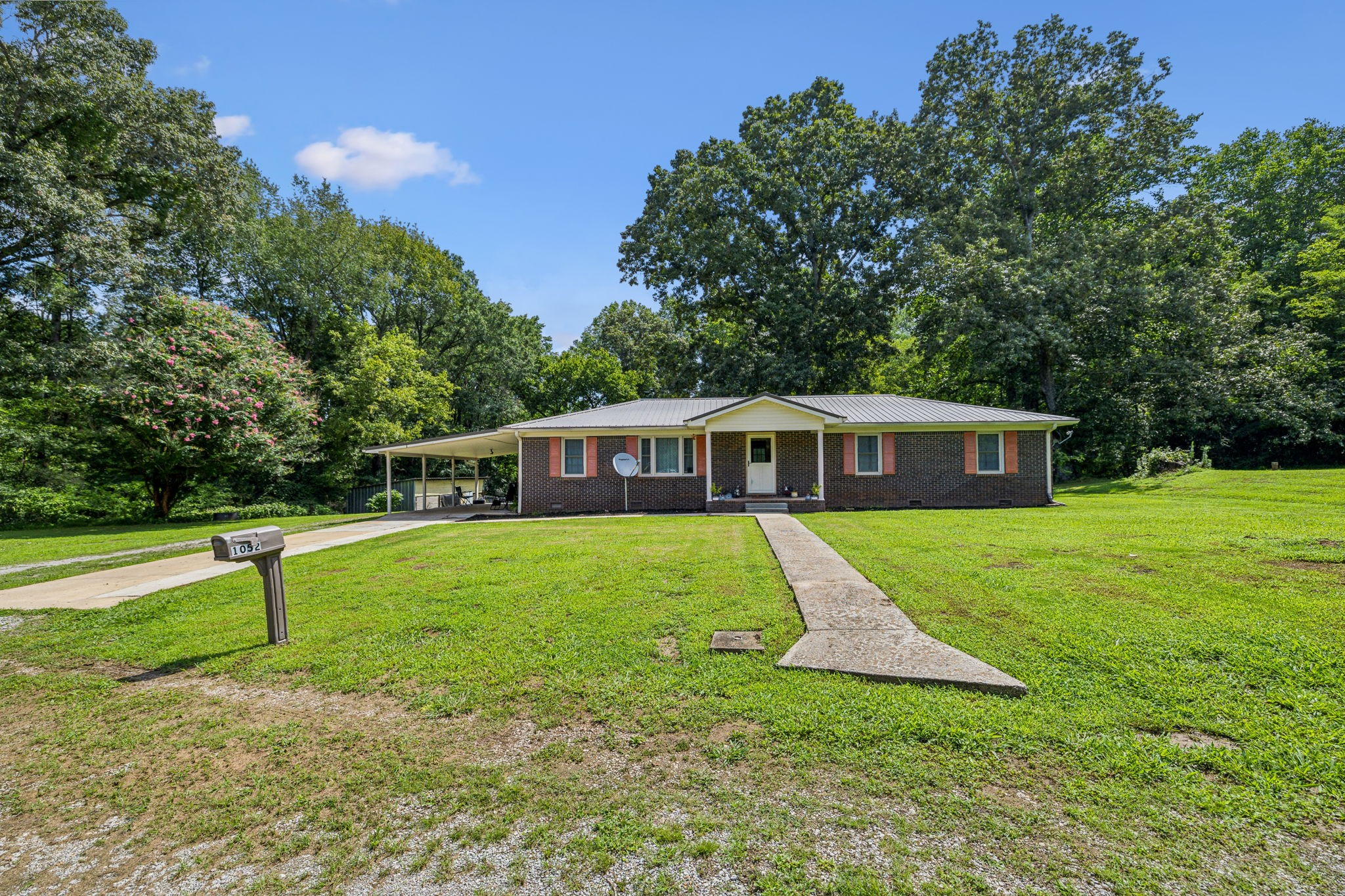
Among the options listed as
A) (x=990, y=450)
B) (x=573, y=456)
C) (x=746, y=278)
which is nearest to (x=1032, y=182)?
(x=746, y=278)

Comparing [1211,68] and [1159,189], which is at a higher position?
[1159,189]

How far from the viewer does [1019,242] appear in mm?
23875

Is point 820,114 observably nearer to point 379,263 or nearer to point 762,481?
point 762,481

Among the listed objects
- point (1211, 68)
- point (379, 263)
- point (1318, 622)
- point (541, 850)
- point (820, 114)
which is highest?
point (820, 114)

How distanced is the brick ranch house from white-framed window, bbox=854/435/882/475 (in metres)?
0.03

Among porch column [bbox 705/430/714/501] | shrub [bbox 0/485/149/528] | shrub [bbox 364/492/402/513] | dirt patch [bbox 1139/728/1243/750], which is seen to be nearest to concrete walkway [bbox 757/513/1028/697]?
dirt patch [bbox 1139/728/1243/750]

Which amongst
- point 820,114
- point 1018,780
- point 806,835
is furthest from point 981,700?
point 820,114

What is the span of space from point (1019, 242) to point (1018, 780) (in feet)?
88.4

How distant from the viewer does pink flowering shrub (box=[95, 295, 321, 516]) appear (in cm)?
1700

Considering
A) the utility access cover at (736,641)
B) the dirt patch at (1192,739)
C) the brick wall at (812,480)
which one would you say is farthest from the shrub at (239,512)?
the dirt patch at (1192,739)

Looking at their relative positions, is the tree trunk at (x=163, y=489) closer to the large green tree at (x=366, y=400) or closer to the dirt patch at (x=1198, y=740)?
the large green tree at (x=366, y=400)

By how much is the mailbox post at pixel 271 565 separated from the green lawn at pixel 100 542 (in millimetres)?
6280

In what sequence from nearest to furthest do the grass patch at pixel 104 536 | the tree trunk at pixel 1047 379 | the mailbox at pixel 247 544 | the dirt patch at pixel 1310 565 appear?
the mailbox at pixel 247 544
the dirt patch at pixel 1310 565
the grass patch at pixel 104 536
the tree trunk at pixel 1047 379

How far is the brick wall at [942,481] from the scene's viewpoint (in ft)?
54.2
